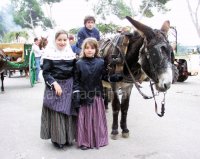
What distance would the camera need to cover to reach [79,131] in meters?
5.24

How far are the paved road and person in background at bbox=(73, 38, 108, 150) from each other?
0.63ft

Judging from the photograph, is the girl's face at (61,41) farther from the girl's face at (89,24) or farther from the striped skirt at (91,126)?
the girl's face at (89,24)

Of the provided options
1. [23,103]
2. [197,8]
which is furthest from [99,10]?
[23,103]

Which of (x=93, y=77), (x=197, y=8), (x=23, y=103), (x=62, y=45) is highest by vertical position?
(x=197, y=8)

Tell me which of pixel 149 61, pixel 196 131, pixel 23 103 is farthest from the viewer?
pixel 23 103

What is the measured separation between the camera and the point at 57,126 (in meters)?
5.17

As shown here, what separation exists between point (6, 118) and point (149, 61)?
4.00 meters

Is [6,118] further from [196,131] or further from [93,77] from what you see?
[196,131]

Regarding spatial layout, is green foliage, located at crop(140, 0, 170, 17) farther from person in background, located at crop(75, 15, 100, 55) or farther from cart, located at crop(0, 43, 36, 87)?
person in background, located at crop(75, 15, 100, 55)

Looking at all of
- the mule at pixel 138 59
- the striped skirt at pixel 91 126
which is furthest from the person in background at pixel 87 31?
the striped skirt at pixel 91 126

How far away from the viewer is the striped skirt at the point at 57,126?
5.18 m

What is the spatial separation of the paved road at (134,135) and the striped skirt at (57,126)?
0.17 meters

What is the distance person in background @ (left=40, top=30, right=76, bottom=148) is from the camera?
5.07 meters

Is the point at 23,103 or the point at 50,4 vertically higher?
the point at 50,4
